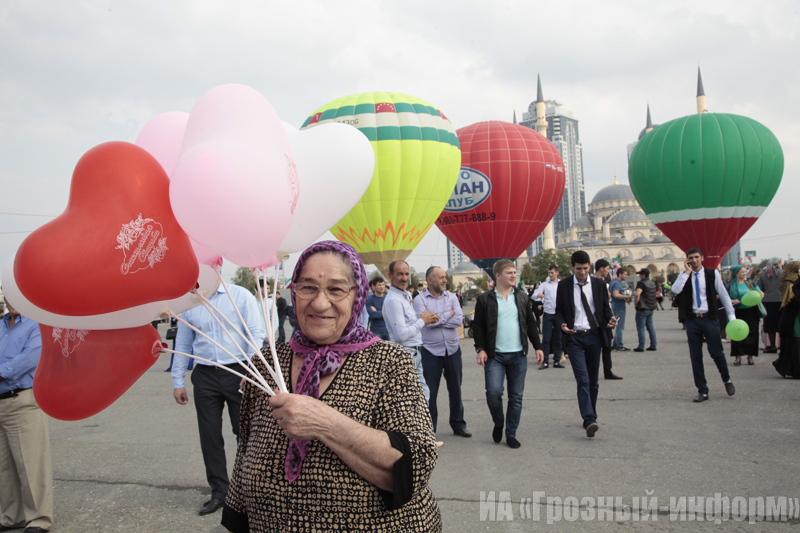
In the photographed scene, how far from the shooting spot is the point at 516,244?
23.2m

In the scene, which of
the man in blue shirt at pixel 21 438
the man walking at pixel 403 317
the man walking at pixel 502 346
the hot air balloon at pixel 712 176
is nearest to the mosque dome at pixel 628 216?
the hot air balloon at pixel 712 176

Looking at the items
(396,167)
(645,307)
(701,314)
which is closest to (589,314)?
(701,314)

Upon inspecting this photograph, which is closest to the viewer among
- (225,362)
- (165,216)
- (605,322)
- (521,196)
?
(165,216)

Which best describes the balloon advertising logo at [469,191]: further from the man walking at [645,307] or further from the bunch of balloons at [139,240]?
the bunch of balloons at [139,240]

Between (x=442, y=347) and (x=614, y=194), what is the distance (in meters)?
118

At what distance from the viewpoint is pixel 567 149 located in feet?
597

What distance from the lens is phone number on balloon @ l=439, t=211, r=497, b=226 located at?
2206cm

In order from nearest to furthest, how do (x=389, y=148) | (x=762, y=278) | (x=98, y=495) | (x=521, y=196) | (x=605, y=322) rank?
(x=98, y=495) → (x=605, y=322) → (x=762, y=278) → (x=389, y=148) → (x=521, y=196)

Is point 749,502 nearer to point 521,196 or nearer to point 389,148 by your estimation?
point 389,148

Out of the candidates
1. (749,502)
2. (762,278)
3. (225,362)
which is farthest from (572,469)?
(762,278)

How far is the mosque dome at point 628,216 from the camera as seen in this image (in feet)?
351

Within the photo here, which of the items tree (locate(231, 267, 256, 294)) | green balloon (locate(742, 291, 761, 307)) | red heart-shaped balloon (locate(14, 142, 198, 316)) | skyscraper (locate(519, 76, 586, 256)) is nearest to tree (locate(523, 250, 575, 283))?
tree (locate(231, 267, 256, 294))

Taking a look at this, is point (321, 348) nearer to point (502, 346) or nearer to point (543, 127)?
point (502, 346)

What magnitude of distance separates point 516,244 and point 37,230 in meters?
22.3
